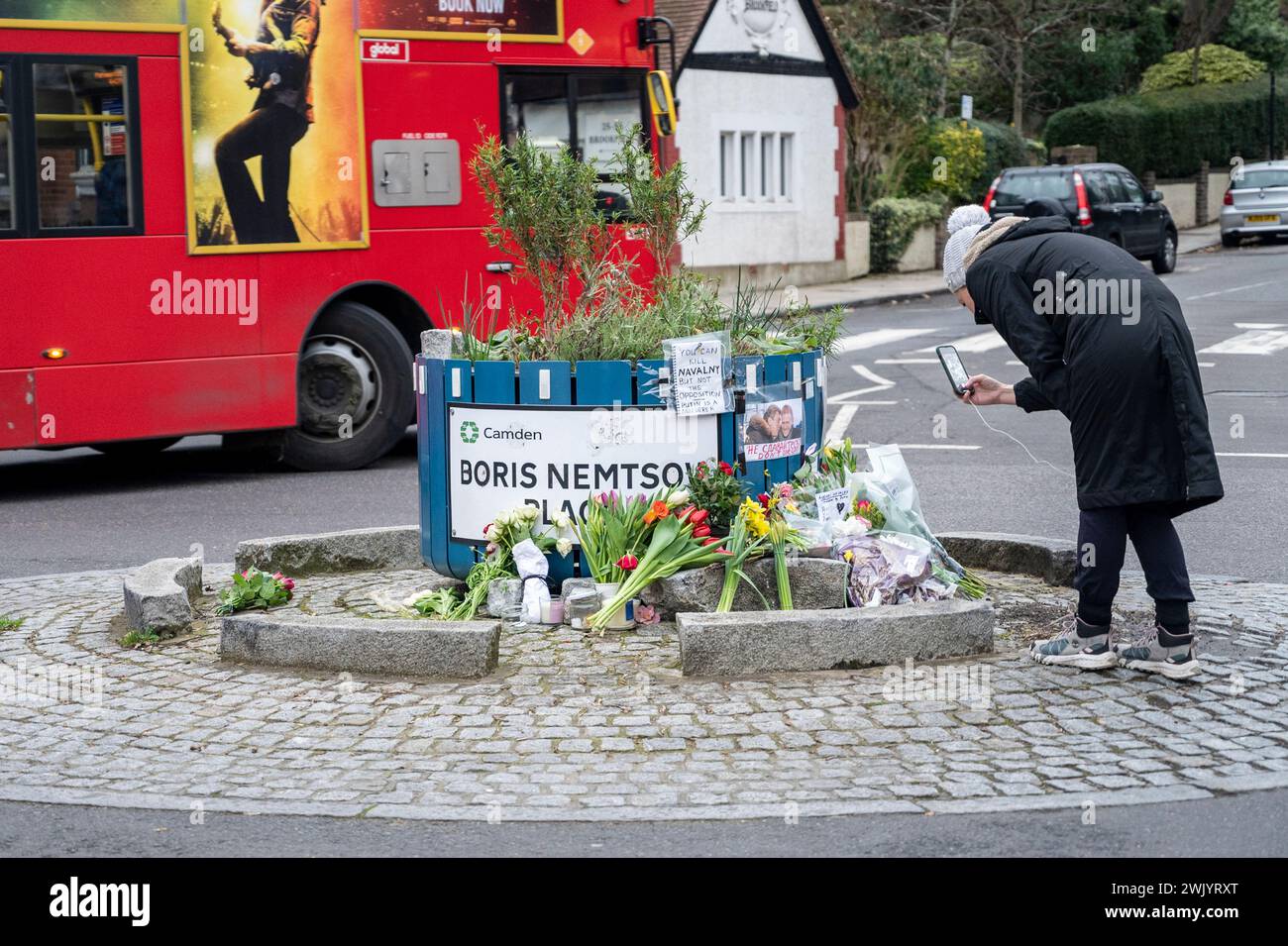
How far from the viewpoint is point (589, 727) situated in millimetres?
5562

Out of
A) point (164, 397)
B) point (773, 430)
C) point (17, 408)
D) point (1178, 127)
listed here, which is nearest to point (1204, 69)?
point (1178, 127)

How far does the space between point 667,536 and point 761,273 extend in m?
24.6

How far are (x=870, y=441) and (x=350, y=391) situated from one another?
3911 millimetres

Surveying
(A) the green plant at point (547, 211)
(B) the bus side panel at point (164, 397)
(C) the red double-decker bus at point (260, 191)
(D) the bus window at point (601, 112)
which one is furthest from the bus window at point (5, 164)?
(A) the green plant at point (547, 211)

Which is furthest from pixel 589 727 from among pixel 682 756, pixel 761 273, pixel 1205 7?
pixel 1205 7

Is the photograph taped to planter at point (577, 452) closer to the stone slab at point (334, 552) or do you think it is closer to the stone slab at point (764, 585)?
the stone slab at point (764, 585)

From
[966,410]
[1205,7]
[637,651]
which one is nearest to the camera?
[637,651]

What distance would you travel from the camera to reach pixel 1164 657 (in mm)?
6137

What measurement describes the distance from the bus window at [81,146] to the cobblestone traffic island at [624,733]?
454cm

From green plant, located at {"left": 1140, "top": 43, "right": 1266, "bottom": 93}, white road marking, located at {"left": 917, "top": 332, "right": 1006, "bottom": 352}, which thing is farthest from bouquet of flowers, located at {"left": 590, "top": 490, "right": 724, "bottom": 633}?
green plant, located at {"left": 1140, "top": 43, "right": 1266, "bottom": 93}

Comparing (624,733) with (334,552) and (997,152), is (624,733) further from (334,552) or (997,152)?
(997,152)

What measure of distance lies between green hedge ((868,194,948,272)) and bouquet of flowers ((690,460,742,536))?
27.1m

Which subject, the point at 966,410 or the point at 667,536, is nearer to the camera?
the point at 667,536

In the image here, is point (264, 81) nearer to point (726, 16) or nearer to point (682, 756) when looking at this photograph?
point (682, 756)
